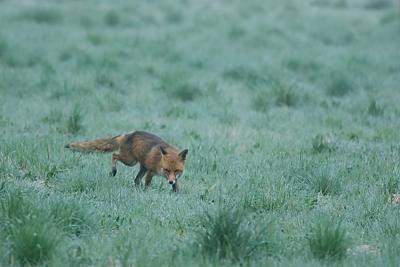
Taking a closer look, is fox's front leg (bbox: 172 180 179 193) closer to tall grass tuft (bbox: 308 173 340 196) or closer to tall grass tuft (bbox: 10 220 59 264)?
tall grass tuft (bbox: 308 173 340 196)

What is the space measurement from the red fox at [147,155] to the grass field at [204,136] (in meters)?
0.18

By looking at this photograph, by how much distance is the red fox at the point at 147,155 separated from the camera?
7.52 metres

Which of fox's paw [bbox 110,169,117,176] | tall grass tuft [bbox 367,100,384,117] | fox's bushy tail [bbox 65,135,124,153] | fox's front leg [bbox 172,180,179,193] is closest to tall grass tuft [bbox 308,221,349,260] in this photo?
fox's front leg [bbox 172,180,179,193]

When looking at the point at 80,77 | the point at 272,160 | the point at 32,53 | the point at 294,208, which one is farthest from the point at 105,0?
the point at 294,208

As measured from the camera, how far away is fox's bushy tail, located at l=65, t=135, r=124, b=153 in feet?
27.8

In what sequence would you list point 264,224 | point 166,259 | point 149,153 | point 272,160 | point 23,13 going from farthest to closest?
1. point 23,13
2. point 272,160
3. point 149,153
4. point 264,224
5. point 166,259

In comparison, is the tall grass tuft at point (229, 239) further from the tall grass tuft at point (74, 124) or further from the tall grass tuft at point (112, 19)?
the tall grass tuft at point (112, 19)

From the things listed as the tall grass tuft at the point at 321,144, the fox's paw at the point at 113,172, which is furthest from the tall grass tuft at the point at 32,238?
the tall grass tuft at the point at 321,144

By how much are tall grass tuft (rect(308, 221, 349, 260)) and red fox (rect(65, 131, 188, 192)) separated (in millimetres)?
2053

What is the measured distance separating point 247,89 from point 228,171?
5.67 meters

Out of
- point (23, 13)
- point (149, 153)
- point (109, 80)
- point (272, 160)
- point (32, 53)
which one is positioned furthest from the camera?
point (23, 13)

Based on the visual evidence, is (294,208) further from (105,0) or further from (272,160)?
(105,0)

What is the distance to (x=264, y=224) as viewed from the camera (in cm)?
595

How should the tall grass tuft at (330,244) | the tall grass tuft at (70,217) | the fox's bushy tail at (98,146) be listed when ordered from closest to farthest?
1. the tall grass tuft at (330,244)
2. the tall grass tuft at (70,217)
3. the fox's bushy tail at (98,146)
